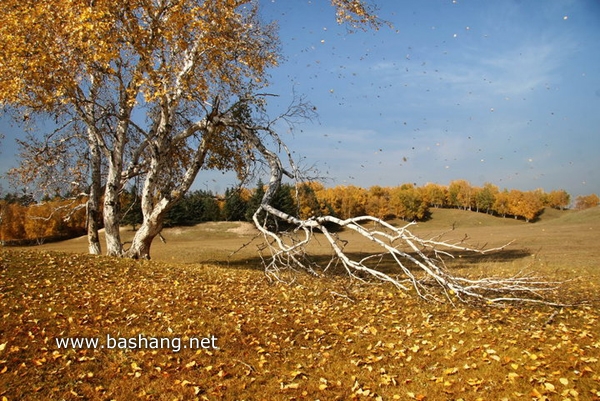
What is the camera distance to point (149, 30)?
13.7 metres

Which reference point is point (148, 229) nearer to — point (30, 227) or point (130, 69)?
point (130, 69)

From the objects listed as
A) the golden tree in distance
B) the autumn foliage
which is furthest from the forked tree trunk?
the autumn foliage

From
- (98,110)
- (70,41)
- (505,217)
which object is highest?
(70,41)

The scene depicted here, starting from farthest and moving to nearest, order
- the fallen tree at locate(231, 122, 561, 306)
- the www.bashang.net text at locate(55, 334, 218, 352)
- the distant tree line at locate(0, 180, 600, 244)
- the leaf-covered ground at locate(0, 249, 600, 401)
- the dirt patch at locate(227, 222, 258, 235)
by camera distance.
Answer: the dirt patch at locate(227, 222, 258, 235), the distant tree line at locate(0, 180, 600, 244), the fallen tree at locate(231, 122, 561, 306), the www.bashang.net text at locate(55, 334, 218, 352), the leaf-covered ground at locate(0, 249, 600, 401)

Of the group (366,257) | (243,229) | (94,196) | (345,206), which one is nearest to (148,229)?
(94,196)

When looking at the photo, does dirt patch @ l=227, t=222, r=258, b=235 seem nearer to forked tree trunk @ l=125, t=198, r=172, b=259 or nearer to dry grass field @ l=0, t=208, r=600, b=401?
forked tree trunk @ l=125, t=198, r=172, b=259

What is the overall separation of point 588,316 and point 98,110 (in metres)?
17.0

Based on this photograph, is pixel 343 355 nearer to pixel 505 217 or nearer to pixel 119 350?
pixel 119 350

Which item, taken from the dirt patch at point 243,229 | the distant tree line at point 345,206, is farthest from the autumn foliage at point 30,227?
the dirt patch at point 243,229

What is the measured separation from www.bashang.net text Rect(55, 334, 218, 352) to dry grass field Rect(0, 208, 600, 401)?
38mm

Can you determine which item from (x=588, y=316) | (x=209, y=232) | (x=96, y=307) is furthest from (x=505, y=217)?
(x=96, y=307)

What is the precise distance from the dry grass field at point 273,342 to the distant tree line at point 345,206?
33375 millimetres

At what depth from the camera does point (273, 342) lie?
7254 millimetres

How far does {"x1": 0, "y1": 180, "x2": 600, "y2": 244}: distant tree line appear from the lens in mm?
57344
